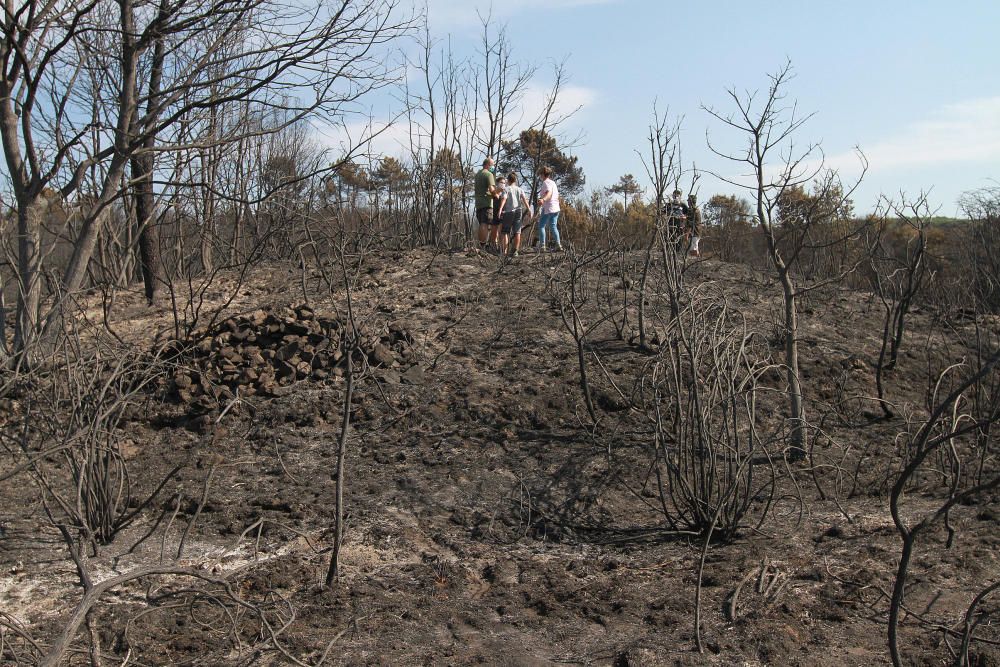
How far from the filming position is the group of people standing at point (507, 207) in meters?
10.3

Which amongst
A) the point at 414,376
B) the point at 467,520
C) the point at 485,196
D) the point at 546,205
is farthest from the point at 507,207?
the point at 467,520

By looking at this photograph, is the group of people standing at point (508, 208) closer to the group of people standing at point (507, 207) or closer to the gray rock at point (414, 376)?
the group of people standing at point (507, 207)

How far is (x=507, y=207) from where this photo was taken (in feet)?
34.4

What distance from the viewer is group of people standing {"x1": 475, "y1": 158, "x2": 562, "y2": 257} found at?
10344 millimetres

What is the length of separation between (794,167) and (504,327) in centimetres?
366

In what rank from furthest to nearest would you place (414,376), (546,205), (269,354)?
(546,205)
(269,354)
(414,376)

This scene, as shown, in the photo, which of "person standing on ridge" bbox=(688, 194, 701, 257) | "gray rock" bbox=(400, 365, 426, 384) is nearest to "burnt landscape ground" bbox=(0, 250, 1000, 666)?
"gray rock" bbox=(400, 365, 426, 384)

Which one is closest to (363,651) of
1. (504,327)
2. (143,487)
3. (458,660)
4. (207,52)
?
(458,660)

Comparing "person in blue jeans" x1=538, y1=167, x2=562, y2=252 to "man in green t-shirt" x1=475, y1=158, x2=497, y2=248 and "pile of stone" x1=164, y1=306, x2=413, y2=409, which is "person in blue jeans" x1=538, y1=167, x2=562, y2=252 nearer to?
"man in green t-shirt" x1=475, y1=158, x2=497, y2=248

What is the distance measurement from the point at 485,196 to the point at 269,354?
3967mm

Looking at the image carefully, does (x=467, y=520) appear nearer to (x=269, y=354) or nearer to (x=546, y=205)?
(x=269, y=354)

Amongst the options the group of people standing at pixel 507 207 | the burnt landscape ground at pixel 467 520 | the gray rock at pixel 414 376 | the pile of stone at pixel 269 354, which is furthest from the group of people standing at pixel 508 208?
the gray rock at pixel 414 376

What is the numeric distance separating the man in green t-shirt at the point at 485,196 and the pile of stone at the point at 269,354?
2.86 m

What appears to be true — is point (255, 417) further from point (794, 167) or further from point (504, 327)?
point (794, 167)
